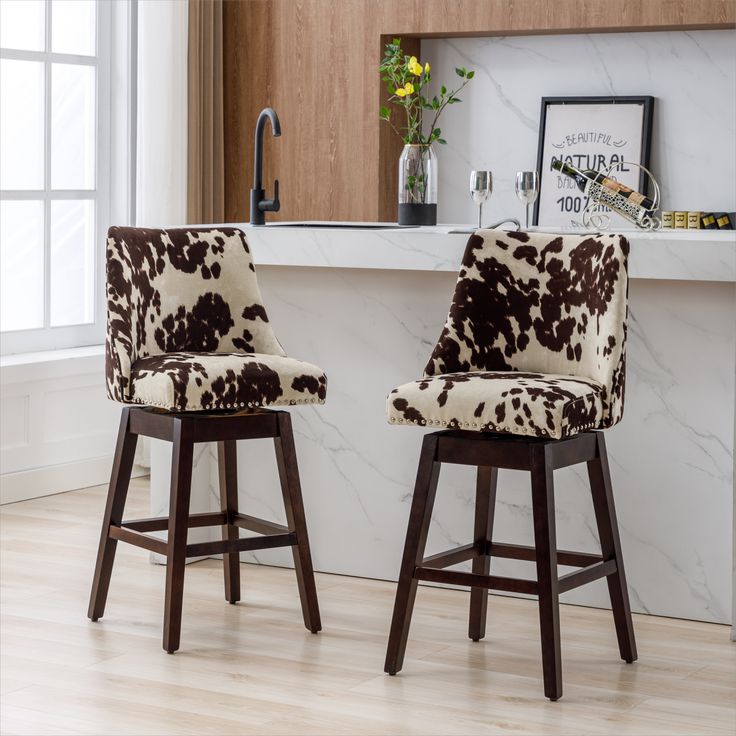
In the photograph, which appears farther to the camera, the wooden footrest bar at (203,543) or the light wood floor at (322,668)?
the wooden footrest bar at (203,543)

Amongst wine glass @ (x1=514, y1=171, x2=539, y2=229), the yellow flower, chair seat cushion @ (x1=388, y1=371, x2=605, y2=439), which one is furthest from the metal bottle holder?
chair seat cushion @ (x1=388, y1=371, x2=605, y2=439)

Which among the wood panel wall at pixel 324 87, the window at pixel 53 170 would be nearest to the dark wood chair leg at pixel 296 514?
the window at pixel 53 170

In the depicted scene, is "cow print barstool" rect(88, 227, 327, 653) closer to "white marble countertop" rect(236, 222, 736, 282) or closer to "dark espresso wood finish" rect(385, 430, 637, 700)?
"white marble countertop" rect(236, 222, 736, 282)

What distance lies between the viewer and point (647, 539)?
11.1ft

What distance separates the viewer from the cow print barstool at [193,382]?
9.86 ft

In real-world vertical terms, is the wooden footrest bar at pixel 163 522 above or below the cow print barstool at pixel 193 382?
below

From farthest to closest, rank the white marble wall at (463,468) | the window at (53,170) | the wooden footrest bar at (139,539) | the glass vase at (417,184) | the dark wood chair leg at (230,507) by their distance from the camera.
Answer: the window at (53,170)
the glass vase at (417,184)
the dark wood chair leg at (230,507)
the white marble wall at (463,468)
the wooden footrest bar at (139,539)

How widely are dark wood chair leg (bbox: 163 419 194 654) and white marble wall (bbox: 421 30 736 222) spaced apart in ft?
9.34

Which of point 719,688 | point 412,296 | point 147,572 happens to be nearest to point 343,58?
point 412,296

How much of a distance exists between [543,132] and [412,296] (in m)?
2.05

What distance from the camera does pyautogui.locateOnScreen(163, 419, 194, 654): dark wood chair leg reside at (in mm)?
2998

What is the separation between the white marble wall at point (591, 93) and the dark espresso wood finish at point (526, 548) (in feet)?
8.21

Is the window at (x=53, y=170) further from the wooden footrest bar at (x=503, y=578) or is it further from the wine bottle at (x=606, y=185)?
the wooden footrest bar at (x=503, y=578)

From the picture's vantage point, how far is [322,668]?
2934 millimetres
